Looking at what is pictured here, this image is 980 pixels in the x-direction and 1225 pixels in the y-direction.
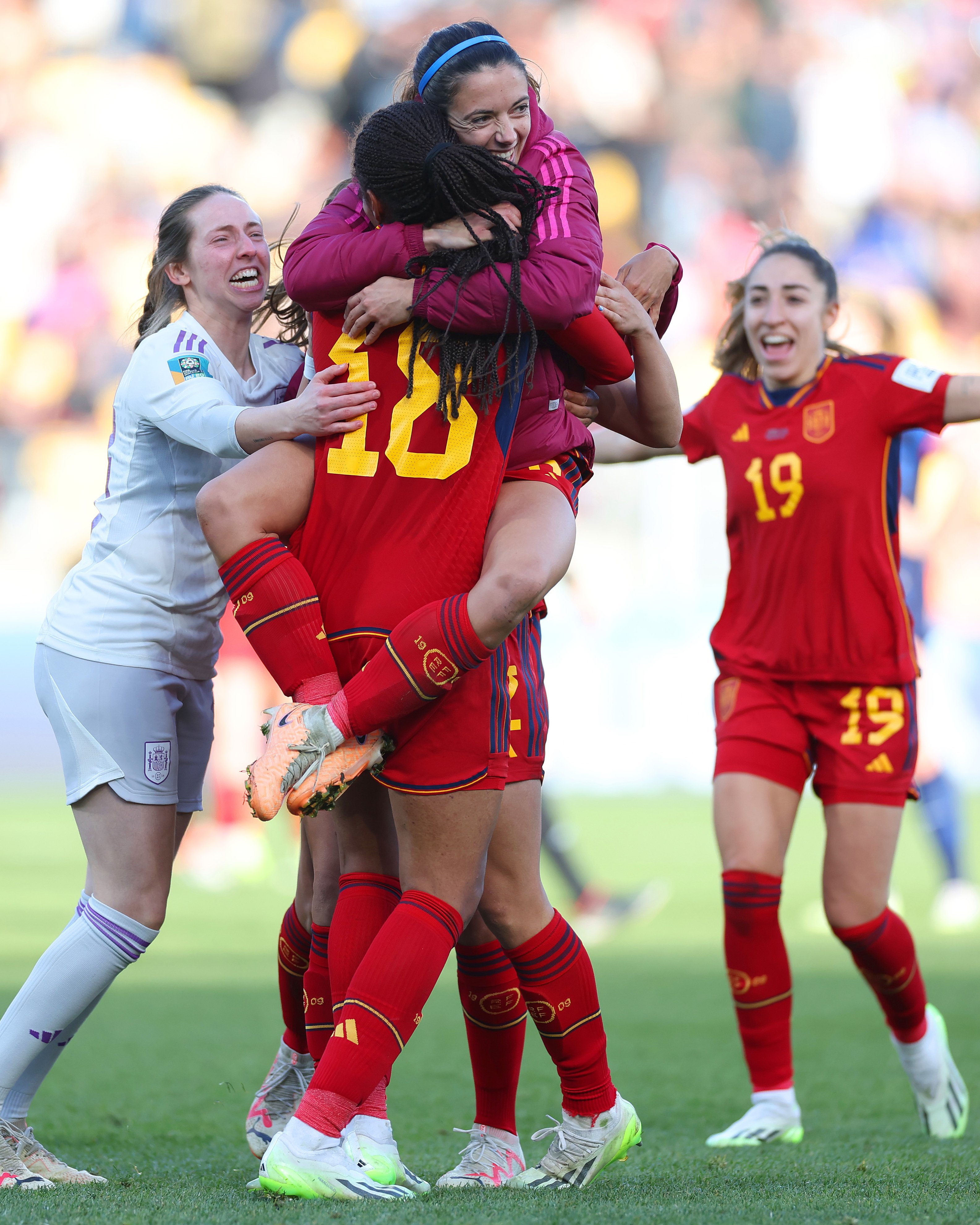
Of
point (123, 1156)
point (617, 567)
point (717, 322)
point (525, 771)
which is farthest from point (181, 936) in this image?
point (717, 322)

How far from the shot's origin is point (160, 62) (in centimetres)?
1603

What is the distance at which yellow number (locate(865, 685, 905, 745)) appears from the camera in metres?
3.74

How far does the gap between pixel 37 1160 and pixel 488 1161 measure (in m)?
0.83

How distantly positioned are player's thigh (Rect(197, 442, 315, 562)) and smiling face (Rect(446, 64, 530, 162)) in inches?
23.6

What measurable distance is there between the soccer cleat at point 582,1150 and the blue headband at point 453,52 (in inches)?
72.5

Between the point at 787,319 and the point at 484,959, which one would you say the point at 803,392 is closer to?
the point at 787,319

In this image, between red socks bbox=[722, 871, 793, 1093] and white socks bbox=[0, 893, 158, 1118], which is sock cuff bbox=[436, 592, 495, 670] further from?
red socks bbox=[722, 871, 793, 1093]

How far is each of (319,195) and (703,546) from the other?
5147 millimetres

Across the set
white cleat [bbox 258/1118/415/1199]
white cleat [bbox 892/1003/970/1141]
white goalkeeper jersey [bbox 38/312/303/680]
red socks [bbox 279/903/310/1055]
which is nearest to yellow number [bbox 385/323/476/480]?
white goalkeeper jersey [bbox 38/312/303/680]

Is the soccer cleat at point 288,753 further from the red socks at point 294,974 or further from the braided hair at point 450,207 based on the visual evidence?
the red socks at point 294,974

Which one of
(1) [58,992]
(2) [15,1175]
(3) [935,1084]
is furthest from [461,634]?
(3) [935,1084]

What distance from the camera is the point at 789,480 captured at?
12.7 ft

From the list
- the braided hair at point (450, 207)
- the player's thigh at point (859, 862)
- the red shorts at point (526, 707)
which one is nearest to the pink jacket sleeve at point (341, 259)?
the braided hair at point (450, 207)

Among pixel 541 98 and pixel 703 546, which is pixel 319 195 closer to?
pixel 703 546
